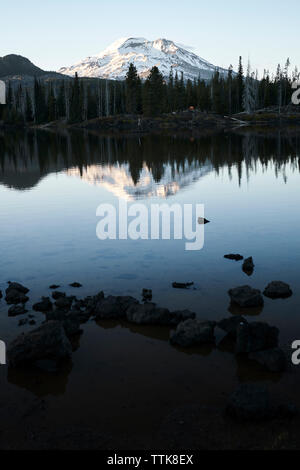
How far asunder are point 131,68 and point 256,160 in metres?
124

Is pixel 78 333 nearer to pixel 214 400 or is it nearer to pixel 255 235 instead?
pixel 214 400

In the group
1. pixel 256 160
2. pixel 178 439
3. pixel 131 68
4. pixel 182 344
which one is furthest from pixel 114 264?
pixel 131 68

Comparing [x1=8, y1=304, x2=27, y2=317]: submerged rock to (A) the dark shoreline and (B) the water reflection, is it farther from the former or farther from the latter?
(A) the dark shoreline

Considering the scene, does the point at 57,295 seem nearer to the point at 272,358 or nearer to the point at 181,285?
the point at 181,285

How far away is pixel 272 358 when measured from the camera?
Result: 1162 centimetres

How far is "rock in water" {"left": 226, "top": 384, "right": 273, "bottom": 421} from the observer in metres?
9.52

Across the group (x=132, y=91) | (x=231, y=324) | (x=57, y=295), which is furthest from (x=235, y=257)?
(x=132, y=91)

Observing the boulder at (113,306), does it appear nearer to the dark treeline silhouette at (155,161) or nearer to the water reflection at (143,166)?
the water reflection at (143,166)

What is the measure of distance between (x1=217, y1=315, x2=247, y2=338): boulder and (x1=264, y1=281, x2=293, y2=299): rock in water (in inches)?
114

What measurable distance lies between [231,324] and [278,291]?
3.28 meters

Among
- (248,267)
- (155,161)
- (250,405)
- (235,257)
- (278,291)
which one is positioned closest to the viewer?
(250,405)

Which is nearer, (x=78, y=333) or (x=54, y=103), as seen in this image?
(x=78, y=333)

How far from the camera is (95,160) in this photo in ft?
206

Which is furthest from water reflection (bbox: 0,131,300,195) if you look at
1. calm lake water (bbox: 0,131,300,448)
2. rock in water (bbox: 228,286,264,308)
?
rock in water (bbox: 228,286,264,308)
